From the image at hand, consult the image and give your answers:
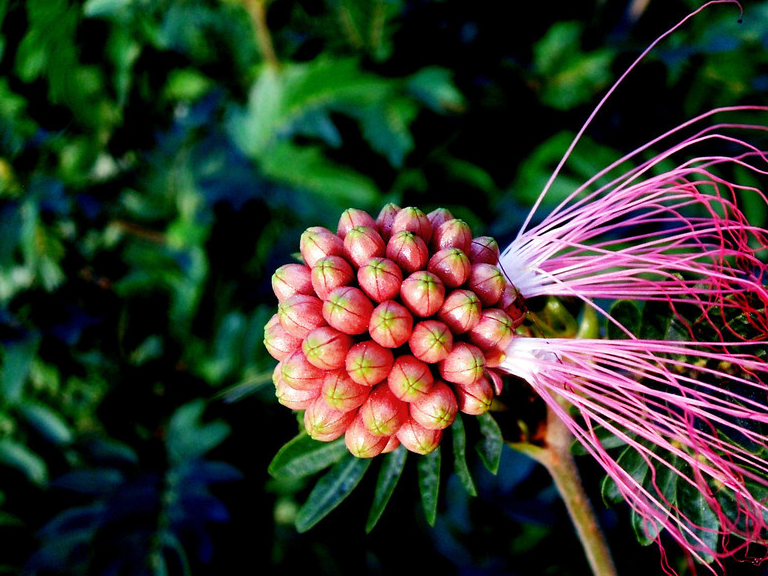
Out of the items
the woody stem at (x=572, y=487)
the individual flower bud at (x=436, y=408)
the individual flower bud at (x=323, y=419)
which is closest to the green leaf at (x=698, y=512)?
the woody stem at (x=572, y=487)

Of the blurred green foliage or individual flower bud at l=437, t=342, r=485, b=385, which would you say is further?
the blurred green foliage

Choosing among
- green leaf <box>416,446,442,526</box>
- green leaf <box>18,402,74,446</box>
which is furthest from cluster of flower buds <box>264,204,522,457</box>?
green leaf <box>18,402,74,446</box>

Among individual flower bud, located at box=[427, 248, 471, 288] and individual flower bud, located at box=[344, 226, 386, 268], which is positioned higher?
individual flower bud, located at box=[344, 226, 386, 268]

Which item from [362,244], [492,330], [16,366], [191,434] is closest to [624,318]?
[492,330]

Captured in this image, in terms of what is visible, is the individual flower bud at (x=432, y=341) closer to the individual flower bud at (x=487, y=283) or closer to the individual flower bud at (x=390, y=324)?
the individual flower bud at (x=390, y=324)

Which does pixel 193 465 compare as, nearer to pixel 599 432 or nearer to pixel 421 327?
pixel 421 327

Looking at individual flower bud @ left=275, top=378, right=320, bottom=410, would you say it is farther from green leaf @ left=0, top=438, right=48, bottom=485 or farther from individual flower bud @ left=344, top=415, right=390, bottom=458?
green leaf @ left=0, top=438, right=48, bottom=485
